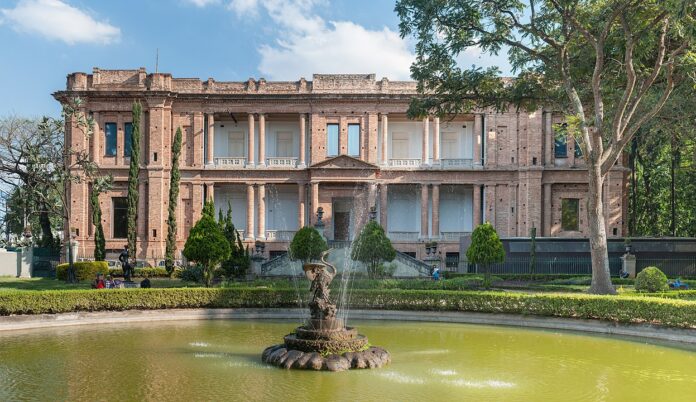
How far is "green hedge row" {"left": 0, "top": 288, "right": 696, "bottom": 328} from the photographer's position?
1720 cm

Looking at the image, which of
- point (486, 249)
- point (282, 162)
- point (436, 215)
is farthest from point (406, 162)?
point (486, 249)

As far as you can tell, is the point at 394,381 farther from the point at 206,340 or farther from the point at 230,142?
the point at 230,142

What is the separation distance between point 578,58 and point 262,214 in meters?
24.1

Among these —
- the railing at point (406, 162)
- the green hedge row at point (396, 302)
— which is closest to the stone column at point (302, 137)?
the railing at point (406, 162)

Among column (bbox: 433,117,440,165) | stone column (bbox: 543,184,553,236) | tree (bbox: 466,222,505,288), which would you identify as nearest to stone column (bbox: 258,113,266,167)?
column (bbox: 433,117,440,165)

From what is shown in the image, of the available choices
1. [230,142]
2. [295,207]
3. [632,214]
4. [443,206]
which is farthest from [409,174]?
[632,214]

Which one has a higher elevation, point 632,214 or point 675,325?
point 632,214

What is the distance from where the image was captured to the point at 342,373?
11.8m

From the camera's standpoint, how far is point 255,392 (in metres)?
10.2

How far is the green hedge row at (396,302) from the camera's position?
17.2 metres

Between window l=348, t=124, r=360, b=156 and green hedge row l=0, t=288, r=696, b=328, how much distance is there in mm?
22179

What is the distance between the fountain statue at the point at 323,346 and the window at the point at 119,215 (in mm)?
31676

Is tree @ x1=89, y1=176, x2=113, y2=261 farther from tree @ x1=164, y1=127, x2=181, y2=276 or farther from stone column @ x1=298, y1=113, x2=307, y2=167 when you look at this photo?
stone column @ x1=298, y1=113, x2=307, y2=167

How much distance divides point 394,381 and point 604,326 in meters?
9.33
